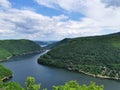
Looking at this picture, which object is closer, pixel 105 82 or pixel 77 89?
pixel 77 89

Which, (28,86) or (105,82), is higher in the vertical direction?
(28,86)

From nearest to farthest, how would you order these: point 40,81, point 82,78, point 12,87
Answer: point 12,87, point 40,81, point 82,78

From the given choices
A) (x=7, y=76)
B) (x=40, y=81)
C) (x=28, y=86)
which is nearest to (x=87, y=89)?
(x=28, y=86)

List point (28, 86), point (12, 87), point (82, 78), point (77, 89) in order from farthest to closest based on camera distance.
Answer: point (82, 78) → point (12, 87) → point (28, 86) → point (77, 89)

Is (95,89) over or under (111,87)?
over

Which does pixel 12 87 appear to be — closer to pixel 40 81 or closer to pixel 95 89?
pixel 95 89

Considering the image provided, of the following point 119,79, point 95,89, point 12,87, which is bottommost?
point 119,79

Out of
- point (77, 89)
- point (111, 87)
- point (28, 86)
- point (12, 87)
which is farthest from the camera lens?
point (111, 87)

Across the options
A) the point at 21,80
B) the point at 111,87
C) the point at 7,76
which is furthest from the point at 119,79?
the point at 7,76

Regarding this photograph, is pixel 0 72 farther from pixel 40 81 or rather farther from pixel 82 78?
pixel 82 78
